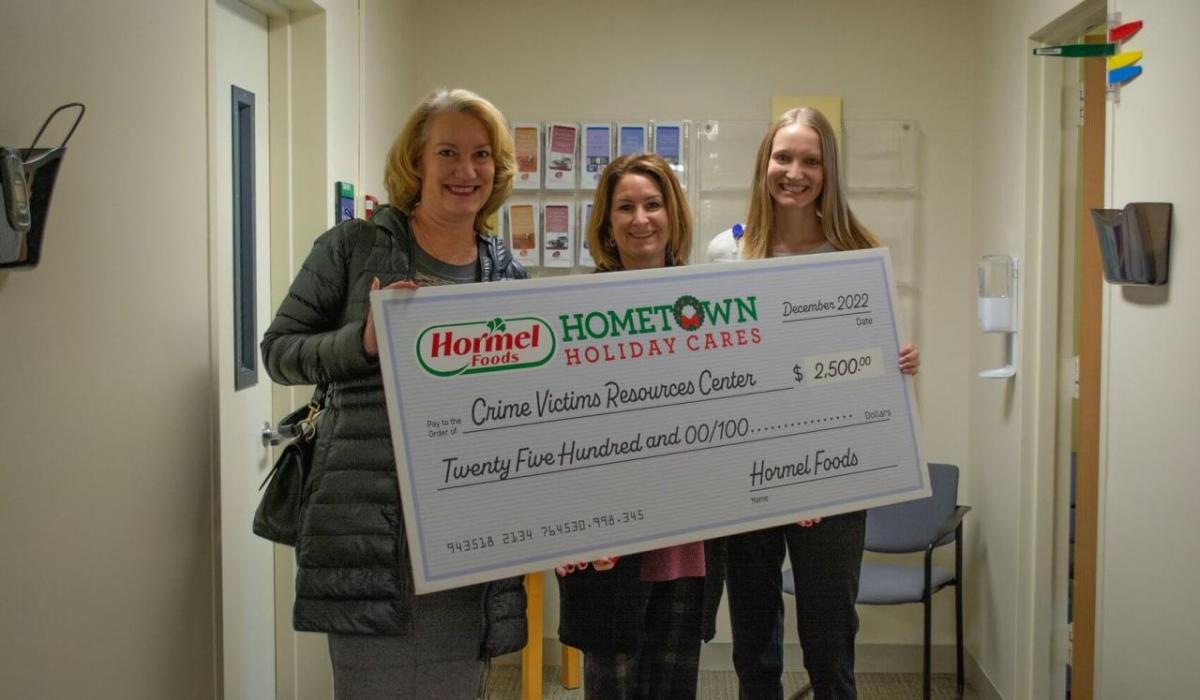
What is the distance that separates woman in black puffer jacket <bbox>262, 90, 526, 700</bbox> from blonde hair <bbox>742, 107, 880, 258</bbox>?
618 millimetres

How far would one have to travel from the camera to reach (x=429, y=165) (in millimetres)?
1899

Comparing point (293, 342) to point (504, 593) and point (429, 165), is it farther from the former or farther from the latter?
point (504, 593)

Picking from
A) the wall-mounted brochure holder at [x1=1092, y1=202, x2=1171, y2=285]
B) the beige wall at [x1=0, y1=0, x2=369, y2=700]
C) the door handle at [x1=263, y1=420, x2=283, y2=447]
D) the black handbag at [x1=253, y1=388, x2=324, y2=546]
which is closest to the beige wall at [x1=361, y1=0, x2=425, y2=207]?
the door handle at [x1=263, y1=420, x2=283, y2=447]

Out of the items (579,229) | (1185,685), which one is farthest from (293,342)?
(579,229)

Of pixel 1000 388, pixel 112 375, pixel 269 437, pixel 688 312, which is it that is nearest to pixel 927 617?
pixel 1000 388

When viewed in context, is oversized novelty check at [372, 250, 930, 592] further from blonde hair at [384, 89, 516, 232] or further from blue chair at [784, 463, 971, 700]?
blue chair at [784, 463, 971, 700]

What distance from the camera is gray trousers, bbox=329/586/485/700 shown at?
1870mm

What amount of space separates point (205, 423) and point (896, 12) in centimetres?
287

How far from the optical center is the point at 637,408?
1959mm

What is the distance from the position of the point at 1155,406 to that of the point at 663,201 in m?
1.20

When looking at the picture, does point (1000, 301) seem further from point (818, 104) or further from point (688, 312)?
point (688, 312)

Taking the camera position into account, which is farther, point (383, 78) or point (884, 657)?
point (884, 657)

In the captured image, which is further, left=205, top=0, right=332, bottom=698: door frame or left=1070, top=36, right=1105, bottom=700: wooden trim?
left=1070, top=36, right=1105, bottom=700: wooden trim

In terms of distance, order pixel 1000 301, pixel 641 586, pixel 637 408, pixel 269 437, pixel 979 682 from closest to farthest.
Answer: pixel 637 408 → pixel 641 586 → pixel 269 437 → pixel 1000 301 → pixel 979 682
